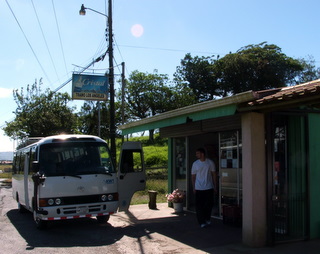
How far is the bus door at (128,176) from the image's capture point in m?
9.75

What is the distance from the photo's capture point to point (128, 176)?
32.7ft

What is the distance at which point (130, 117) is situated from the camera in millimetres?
39062

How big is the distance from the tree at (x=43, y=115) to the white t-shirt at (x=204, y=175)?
19.2 metres

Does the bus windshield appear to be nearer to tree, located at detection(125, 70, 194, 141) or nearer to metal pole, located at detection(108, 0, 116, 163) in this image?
metal pole, located at detection(108, 0, 116, 163)

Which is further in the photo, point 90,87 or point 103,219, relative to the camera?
point 90,87

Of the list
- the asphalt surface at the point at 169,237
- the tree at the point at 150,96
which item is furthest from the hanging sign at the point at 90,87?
the tree at the point at 150,96

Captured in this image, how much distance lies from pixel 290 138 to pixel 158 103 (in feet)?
99.4

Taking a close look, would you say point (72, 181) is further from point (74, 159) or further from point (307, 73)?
point (307, 73)

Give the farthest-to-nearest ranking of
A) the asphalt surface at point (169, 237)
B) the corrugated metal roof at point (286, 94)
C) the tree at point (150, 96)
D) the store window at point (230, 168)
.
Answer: the tree at point (150, 96)
the store window at point (230, 168)
the asphalt surface at point (169, 237)
the corrugated metal roof at point (286, 94)

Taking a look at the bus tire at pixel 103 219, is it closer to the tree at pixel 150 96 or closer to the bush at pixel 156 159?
the bush at pixel 156 159

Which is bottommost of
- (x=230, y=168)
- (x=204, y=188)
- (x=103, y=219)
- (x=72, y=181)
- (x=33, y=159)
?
(x=103, y=219)

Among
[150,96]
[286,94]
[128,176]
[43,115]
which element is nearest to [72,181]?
[128,176]

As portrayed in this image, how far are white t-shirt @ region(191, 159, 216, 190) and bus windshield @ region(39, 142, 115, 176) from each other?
2191 millimetres

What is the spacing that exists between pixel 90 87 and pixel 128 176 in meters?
6.71
